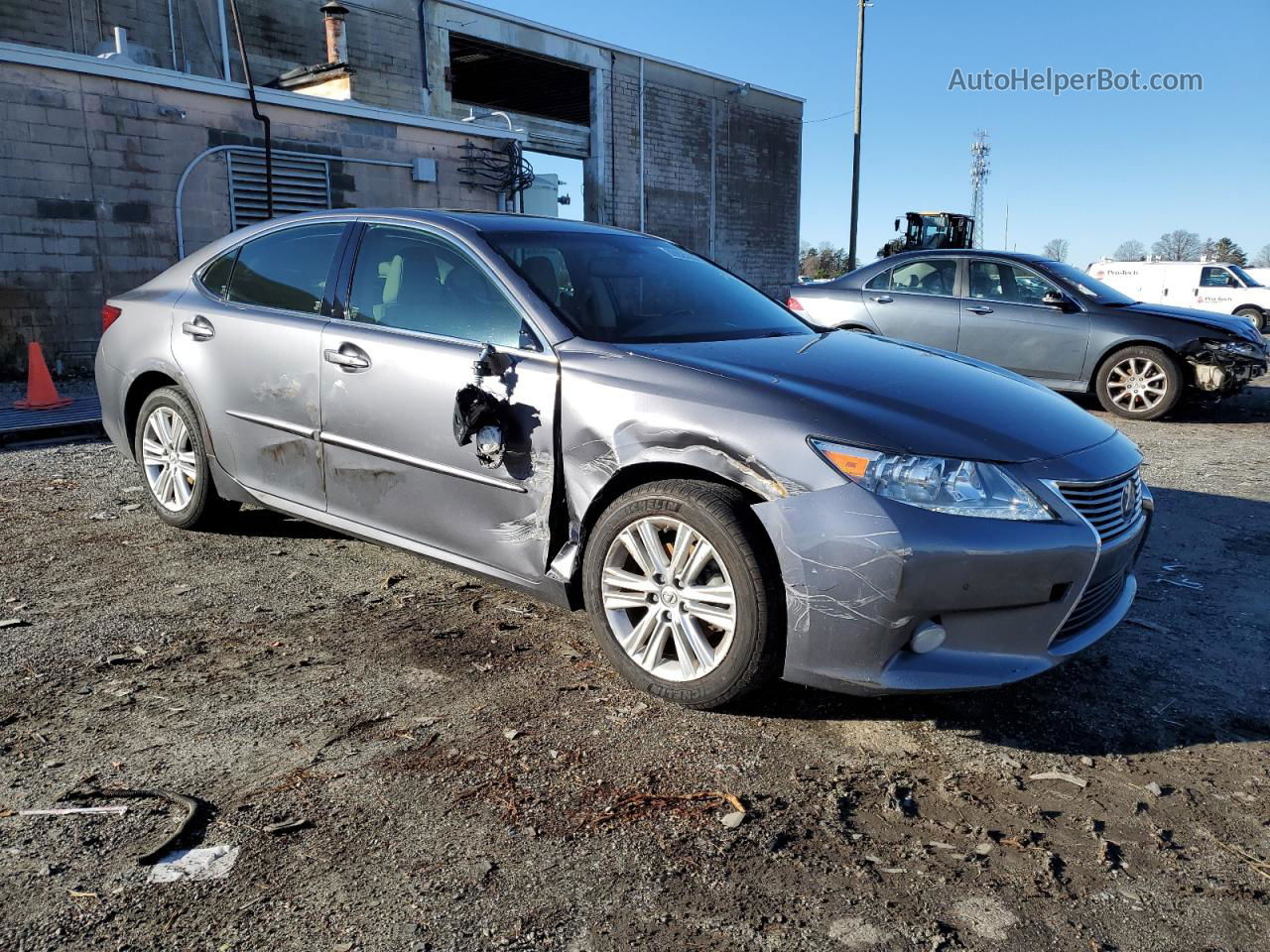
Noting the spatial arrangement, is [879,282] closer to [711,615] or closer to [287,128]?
[711,615]

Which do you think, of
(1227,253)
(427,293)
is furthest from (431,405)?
(1227,253)

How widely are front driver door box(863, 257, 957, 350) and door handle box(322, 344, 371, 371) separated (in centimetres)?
700

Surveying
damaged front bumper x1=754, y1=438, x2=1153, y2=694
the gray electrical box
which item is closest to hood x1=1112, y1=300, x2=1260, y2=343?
damaged front bumper x1=754, y1=438, x2=1153, y2=694

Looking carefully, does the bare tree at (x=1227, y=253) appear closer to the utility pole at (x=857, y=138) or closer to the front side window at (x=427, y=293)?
the utility pole at (x=857, y=138)

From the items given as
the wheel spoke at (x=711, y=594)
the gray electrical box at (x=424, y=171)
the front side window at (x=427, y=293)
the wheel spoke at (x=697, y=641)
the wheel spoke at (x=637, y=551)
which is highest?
the gray electrical box at (x=424, y=171)

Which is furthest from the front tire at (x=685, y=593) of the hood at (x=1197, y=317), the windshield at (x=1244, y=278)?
the windshield at (x=1244, y=278)

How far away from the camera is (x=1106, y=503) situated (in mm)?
3129

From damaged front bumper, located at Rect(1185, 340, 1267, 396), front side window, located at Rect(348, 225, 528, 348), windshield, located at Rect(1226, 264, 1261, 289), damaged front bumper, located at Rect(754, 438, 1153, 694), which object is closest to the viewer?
damaged front bumper, located at Rect(754, 438, 1153, 694)

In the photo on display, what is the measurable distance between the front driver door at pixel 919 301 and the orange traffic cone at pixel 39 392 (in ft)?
26.1

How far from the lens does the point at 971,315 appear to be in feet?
31.9

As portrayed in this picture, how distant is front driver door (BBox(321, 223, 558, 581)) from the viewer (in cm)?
346

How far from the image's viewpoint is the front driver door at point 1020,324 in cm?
941

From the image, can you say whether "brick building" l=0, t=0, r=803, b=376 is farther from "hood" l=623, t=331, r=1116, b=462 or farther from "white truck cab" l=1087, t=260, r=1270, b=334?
"white truck cab" l=1087, t=260, r=1270, b=334

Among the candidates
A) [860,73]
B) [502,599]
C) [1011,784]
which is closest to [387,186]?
[502,599]
